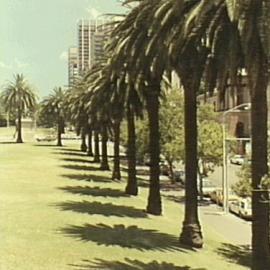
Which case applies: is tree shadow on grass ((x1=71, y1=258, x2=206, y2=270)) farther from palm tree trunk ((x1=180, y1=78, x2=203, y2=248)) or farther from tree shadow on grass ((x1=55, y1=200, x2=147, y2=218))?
tree shadow on grass ((x1=55, y1=200, x2=147, y2=218))

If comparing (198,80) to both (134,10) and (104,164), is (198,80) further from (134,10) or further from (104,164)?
(104,164)

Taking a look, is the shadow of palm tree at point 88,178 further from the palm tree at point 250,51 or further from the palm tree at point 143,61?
the palm tree at point 250,51

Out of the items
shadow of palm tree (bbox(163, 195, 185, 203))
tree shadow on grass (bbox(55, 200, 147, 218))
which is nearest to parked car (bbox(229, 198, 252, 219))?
shadow of palm tree (bbox(163, 195, 185, 203))

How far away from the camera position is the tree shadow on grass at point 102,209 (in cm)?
2877

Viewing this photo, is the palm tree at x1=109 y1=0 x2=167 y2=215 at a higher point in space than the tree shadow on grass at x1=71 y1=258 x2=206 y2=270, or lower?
higher

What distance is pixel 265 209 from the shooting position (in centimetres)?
1827

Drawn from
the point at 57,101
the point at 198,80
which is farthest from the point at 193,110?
the point at 57,101

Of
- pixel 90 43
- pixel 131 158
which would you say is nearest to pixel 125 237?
pixel 131 158

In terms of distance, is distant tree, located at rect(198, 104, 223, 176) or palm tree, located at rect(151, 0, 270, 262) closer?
palm tree, located at rect(151, 0, 270, 262)

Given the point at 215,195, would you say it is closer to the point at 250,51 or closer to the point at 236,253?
the point at 236,253

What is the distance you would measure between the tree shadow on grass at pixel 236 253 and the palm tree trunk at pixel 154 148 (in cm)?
511

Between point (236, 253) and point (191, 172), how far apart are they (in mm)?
3556

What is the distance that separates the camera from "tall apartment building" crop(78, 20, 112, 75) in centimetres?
3822

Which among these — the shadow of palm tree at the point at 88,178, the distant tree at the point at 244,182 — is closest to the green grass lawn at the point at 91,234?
the distant tree at the point at 244,182
